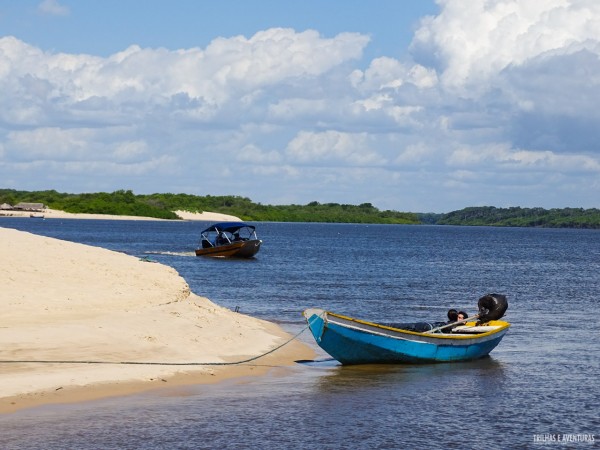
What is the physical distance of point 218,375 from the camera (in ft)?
74.5

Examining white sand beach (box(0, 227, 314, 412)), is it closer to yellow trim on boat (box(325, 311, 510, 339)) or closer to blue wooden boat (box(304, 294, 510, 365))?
blue wooden boat (box(304, 294, 510, 365))

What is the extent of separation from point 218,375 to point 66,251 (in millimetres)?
17416

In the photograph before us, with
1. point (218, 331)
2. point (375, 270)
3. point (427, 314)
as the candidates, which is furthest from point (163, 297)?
point (375, 270)

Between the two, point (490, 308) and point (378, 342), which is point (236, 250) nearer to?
point (490, 308)

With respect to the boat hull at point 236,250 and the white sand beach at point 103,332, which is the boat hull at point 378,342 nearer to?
the white sand beach at point 103,332

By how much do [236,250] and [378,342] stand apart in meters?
60.3

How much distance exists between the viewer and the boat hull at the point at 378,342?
24.9 m

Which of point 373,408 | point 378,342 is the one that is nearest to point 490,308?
point 378,342

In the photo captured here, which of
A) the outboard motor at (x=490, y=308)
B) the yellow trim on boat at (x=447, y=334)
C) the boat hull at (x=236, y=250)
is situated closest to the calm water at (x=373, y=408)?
the yellow trim on boat at (x=447, y=334)

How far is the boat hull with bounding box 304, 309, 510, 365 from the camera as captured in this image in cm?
2486

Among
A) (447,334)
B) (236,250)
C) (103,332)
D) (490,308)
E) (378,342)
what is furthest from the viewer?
(236,250)

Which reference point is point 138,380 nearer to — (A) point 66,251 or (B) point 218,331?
(B) point 218,331

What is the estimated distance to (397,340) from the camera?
2577 cm

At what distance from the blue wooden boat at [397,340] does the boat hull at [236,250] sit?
56604 millimetres
